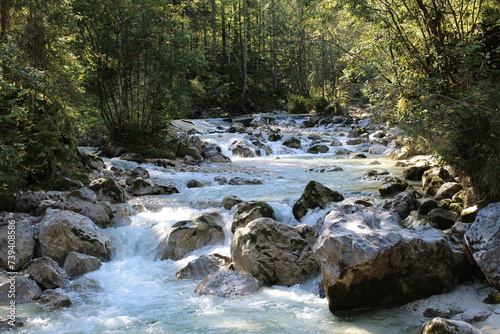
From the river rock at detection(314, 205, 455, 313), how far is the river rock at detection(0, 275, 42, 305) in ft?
13.0

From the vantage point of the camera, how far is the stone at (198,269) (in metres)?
6.42

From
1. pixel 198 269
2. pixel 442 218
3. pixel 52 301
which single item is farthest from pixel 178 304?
pixel 442 218

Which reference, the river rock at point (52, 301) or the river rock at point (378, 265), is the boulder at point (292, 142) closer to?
the river rock at point (378, 265)

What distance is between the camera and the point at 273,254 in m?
6.14

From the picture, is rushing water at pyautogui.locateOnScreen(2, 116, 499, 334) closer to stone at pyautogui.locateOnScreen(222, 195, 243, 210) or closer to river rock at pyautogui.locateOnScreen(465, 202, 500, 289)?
stone at pyautogui.locateOnScreen(222, 195, 243, 210)

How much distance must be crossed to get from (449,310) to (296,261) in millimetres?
2190

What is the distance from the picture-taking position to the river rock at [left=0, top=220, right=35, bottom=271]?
245 inches

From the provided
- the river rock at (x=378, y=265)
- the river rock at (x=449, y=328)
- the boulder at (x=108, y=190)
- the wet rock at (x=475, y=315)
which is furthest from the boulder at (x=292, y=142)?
the river rock at (x=449, y=328)

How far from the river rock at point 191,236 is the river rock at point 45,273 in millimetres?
1745

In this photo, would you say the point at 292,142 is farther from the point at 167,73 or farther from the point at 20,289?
the point at 20,289

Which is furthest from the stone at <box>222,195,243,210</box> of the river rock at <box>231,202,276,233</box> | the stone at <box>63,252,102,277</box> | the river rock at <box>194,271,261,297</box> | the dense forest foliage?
the dense forest foliage

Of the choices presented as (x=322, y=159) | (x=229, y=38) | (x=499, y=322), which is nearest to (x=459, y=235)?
(x=499, y=322)

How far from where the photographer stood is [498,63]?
277 inches

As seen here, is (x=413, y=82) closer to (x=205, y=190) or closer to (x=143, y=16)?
(x=205, y=190)
